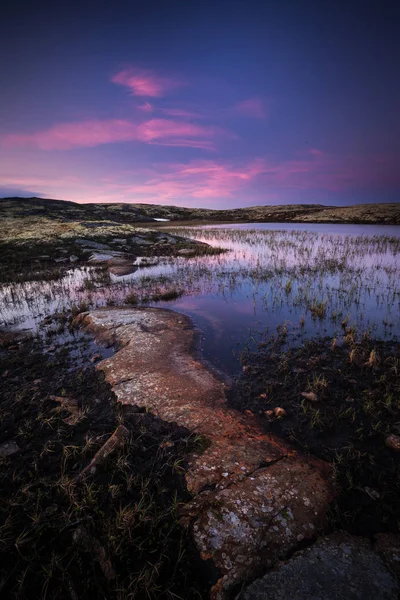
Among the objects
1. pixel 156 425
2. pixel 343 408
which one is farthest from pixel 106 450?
pixel 343 408

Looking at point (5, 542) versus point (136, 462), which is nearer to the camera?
point (5, 542)

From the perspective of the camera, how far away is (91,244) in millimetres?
29812

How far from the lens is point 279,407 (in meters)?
5.31

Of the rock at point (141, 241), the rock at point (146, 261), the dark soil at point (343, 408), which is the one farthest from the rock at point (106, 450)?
the rock at point (141, 241)

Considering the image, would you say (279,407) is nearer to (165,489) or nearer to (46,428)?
(165,489)

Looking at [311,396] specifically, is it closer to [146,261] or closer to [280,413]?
[280,413]

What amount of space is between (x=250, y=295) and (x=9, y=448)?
1070 cm

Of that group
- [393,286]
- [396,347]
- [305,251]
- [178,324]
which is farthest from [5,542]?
[305,251]

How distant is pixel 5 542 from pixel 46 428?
6.91ft

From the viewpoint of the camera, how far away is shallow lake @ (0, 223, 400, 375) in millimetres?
9062

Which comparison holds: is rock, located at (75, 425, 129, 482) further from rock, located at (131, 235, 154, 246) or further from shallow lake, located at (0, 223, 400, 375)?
rock, located at (131, 235, 154, 246)

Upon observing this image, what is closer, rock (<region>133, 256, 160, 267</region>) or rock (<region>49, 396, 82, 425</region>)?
rock (<region>49, 396, 82, 425</region>)

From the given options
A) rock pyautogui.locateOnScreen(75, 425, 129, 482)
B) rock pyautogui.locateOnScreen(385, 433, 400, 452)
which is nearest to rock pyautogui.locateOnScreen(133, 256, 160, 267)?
rock pyautogui.locateOnScreen(75, 425, 129, 482)

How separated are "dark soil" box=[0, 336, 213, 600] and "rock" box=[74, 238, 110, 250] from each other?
25.1 meters
